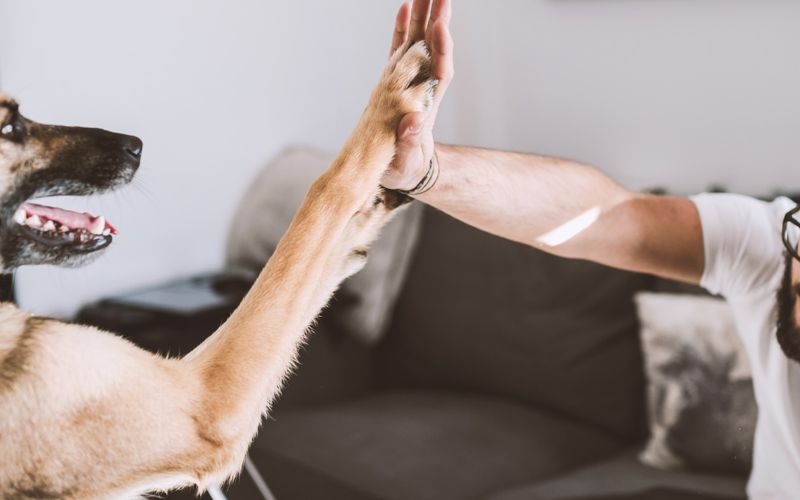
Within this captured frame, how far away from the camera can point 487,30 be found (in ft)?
8.64

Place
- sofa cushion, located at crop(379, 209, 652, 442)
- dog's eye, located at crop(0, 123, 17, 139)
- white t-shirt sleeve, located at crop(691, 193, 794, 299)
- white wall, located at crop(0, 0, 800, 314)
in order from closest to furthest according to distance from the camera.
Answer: dog's eye, located at crop(0, 123, 17, 139) < white t-shirt sleeve, located at crop(691, 193, 794, 299) < white wall, located at crop(0, 0, 800, 314) < sofa cushion, located at crop(379, 209, 652, 442)

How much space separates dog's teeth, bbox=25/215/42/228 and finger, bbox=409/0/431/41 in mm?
450

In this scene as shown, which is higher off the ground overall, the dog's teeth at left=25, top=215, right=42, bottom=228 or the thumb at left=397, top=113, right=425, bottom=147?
the thumb at left=397, top=113, right=425, bottom=147

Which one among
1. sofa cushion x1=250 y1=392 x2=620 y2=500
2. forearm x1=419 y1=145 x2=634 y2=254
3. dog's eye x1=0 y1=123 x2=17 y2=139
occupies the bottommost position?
sofa cushion x1=250 y1=392 x2=620 y2=500

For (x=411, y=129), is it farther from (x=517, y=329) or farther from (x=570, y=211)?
(x=517, y=329)

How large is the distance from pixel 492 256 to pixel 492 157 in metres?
→ 1.15

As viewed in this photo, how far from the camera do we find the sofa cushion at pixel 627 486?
1594mm

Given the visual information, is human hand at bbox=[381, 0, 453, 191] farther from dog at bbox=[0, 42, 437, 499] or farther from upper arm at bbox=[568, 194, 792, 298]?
upper arm at bbox=[568, 194, 792, 298]

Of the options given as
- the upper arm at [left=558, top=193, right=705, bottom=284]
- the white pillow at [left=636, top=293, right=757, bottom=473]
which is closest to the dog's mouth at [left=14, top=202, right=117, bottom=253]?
the upper arm at [left=558, top=193, right=705, bottom=284]

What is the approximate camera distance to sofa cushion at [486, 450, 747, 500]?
5.23ft

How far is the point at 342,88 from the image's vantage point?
2062 mm

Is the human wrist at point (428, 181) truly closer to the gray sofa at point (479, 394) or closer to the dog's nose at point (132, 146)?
the dog's nose at point (132, 146)

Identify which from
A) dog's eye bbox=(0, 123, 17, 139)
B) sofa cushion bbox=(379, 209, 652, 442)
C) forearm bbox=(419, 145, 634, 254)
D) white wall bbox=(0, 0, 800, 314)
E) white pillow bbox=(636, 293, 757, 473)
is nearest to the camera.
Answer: dog's eye bbox=(0, 123, 17, 139)

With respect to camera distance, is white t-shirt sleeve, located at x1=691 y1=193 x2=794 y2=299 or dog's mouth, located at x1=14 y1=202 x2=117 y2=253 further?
white t-shirt sleeve, located at x1=691 y1=193 x2=794 y2=299
